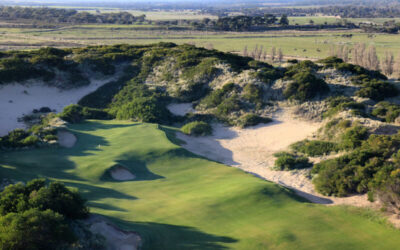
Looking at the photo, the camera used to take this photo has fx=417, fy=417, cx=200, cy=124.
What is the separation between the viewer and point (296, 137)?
32219 mm

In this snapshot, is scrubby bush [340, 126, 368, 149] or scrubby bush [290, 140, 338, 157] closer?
scrubby bush [340, 126, 368, 149]

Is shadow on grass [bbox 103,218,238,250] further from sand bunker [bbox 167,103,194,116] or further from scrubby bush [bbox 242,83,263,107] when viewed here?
sand bunker [bbox 167,103,194,116]

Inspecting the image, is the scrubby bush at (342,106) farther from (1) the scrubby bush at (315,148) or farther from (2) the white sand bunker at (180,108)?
(2) the white sand bunker at (180,108)

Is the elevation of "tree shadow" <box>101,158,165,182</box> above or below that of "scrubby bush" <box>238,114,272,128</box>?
below

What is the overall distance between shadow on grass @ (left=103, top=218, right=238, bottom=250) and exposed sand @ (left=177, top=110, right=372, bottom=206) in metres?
9.50

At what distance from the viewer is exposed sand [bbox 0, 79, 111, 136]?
39562 millimetres

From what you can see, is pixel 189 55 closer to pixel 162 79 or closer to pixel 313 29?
pixel 162 79

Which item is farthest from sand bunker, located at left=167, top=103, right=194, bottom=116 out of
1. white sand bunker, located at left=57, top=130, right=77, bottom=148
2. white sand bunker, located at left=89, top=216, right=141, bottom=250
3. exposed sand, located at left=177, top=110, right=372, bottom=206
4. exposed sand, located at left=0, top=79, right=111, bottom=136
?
white sand bunker, located at left=89, top=216, right=141, bottom=250

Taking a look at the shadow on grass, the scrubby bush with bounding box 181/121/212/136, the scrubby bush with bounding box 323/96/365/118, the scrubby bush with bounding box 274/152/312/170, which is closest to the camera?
the shadow on grass

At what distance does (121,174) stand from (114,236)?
9.62 m

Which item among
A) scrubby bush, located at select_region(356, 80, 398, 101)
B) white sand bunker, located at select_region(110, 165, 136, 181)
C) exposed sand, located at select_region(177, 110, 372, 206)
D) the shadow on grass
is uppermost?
scrubby bush, located at select_region(356, 80, 398, 101)

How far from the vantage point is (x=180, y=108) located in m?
41.2

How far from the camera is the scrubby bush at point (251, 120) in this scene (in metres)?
35.7

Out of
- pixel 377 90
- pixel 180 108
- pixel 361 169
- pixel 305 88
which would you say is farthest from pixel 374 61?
pixel 361 169
